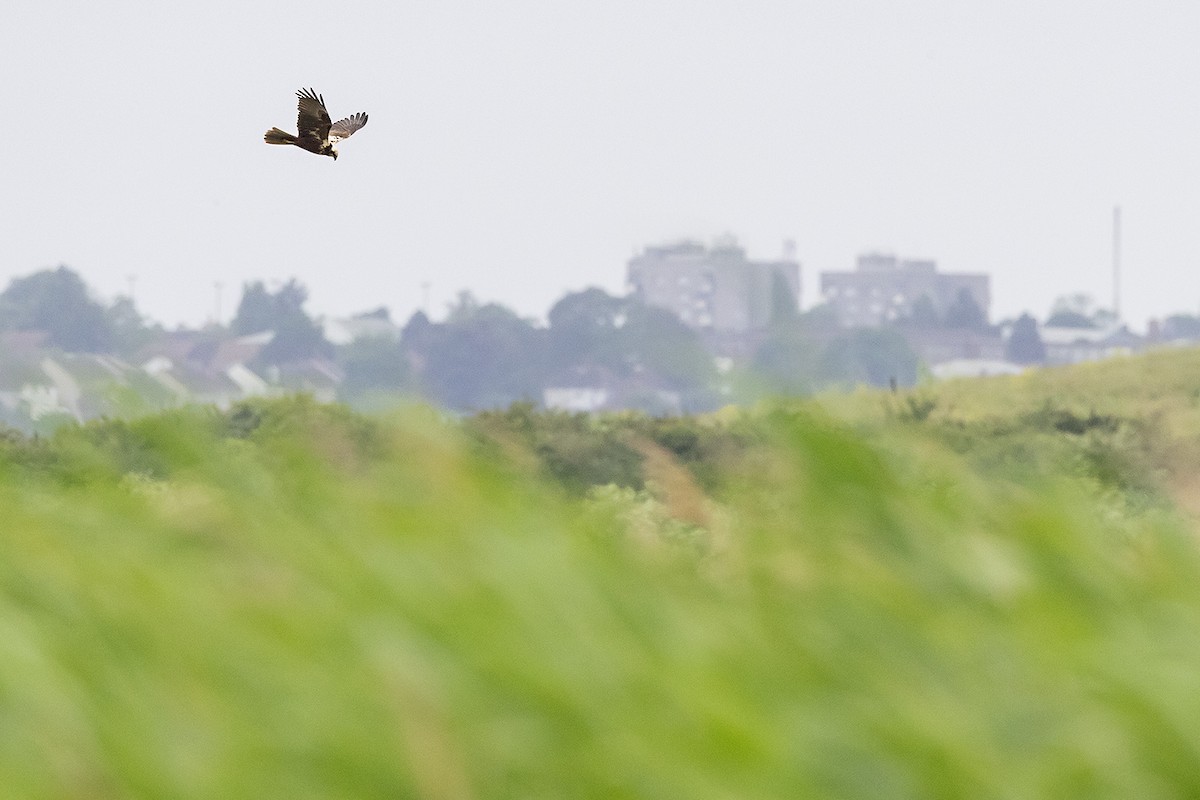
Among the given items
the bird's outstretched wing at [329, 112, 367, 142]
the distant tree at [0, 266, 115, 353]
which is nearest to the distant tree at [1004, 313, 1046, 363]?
the distant tree at [0, 266, 115, 353]

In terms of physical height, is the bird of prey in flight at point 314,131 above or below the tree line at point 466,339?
above

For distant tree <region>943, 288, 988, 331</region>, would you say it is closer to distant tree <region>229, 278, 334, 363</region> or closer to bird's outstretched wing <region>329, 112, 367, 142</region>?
distant tree <region>229, 278, 334, 363</region>

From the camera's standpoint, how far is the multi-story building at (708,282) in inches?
3671

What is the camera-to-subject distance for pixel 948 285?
121188 mm

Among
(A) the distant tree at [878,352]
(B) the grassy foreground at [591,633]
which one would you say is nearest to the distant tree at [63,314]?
(A) the distant tree at [878,352]

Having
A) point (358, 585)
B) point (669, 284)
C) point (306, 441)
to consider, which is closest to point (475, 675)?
point (358, 585)

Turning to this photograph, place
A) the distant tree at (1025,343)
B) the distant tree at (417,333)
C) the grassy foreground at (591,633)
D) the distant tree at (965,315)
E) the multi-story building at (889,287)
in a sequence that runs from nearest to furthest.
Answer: the grassy foreground at (591,633), the distant tree at (417,333), the distant tree at (1025,343), the distant tree at (965,315), the multi-story building at (889,287)

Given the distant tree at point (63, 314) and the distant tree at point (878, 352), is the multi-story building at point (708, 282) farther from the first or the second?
the distant tree at point (63, 314)

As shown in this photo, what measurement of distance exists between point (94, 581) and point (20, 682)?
3.79ft

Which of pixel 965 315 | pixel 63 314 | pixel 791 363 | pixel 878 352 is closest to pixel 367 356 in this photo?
pixel 63 314

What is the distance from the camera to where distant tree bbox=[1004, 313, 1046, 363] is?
85.9 meters

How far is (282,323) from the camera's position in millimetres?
A: 64312

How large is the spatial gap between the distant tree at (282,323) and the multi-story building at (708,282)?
2592cm

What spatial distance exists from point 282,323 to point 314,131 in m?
56.3
